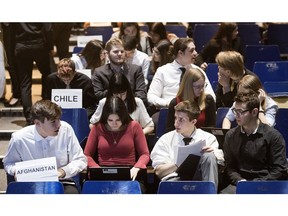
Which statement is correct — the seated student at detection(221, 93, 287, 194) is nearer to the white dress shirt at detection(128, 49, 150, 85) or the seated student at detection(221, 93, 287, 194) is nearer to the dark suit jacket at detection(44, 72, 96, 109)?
the dark suit jacket at detection(44, 72, 96, 109)

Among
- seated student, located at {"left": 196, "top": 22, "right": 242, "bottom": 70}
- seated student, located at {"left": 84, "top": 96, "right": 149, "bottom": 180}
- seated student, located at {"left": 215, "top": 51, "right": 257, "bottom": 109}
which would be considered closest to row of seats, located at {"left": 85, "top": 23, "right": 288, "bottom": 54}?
seated student, located at {"left": 196, "top": 22, "right": 242, "bottom": 70}

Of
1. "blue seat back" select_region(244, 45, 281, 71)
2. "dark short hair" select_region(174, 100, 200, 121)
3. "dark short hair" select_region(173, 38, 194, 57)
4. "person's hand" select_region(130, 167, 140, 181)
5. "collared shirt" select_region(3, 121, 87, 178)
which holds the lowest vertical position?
"person's hand" select_region(130, 167, 140, 181)

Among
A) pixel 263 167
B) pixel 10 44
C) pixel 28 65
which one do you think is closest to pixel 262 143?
pixel 263 167

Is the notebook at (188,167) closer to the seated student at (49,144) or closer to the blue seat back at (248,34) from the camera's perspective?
the seated student at (49,144)

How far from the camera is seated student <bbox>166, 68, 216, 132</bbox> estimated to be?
6164 mm

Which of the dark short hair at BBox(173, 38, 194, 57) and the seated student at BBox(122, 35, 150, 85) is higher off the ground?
the dark short hair at BBox(173, 38, 194, 57)

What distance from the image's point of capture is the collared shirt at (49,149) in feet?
17.9

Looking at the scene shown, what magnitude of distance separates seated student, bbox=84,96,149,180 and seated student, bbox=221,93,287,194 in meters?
0.69

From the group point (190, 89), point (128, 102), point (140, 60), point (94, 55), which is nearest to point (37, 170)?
point (128, 102)

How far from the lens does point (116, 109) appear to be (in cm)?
574

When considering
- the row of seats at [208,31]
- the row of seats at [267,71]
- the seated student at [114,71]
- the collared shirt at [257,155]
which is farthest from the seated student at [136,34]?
the collared shirt at [257,155]

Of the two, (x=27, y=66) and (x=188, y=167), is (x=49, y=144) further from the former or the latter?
(x=27, y=66)

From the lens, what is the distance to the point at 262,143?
17.8 feet

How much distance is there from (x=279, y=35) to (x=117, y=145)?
16.5 ft
